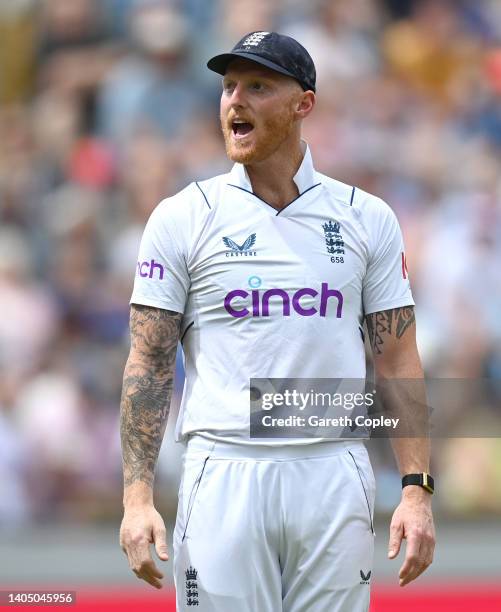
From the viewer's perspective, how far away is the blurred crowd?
7.72m

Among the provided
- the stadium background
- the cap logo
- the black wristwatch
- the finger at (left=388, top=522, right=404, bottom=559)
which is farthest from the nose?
the stadium background

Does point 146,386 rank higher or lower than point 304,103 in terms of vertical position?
lower

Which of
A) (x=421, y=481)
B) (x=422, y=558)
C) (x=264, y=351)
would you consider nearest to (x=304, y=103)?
(x=264, y=351)

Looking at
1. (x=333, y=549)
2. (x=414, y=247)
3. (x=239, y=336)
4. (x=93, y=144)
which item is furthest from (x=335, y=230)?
(x=93, y=144)

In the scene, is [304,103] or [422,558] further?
[304,103]

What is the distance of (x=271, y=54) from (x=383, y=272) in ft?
2.50

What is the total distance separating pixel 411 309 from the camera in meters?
4.37

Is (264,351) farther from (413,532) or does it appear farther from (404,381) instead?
(413,532)

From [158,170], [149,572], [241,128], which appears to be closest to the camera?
[149,572]

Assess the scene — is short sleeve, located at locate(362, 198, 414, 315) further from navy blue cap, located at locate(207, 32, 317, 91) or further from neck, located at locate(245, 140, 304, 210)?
navy blue cap, located at locate(207, 32, 317, 91)

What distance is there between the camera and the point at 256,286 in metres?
4.16

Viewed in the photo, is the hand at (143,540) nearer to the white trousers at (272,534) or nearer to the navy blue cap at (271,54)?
the white trousers at (272,534)

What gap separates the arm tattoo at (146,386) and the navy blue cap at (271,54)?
0.80m

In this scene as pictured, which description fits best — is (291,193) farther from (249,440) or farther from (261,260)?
(249,440)
